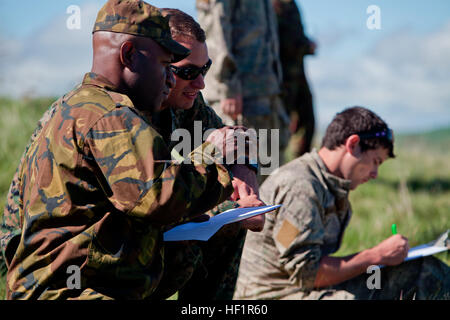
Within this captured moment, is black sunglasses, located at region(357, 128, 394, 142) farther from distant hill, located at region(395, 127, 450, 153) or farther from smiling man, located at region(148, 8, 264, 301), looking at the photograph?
distant hill, located at region(395, 127, 450, 153)

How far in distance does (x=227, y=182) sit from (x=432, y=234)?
3.79 m

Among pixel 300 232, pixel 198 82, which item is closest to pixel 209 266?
pixel 300 232

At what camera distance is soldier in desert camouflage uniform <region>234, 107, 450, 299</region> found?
129 inches

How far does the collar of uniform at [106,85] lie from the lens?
6.65 feet

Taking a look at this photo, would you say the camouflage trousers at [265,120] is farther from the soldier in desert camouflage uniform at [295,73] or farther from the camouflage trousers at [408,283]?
the camouflage trousers at [408,283]

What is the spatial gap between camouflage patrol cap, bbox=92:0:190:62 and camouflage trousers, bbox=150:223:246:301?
82 centimetres

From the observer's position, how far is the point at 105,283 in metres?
2.06

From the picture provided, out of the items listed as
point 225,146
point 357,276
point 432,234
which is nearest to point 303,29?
point 432,234

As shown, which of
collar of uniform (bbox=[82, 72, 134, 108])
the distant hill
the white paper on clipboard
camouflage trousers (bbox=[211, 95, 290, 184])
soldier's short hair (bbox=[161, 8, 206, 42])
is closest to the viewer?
collar of uniform (bbox=[82, 72, 134, 108])

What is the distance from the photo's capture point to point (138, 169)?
6.15ft

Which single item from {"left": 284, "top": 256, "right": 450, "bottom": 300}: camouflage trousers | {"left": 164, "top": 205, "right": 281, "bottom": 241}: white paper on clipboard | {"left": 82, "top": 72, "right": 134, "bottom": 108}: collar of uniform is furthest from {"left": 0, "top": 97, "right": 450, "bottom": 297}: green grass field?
{"left": 82, "top": 72, "right": 134, "bottom": 108}: collar of uniform

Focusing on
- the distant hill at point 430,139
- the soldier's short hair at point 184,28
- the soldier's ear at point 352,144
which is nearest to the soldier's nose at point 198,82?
the soldier's short hair at point 184,28

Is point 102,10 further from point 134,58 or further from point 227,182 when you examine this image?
point 227,182

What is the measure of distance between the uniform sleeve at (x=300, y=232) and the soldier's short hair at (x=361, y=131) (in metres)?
0.45
